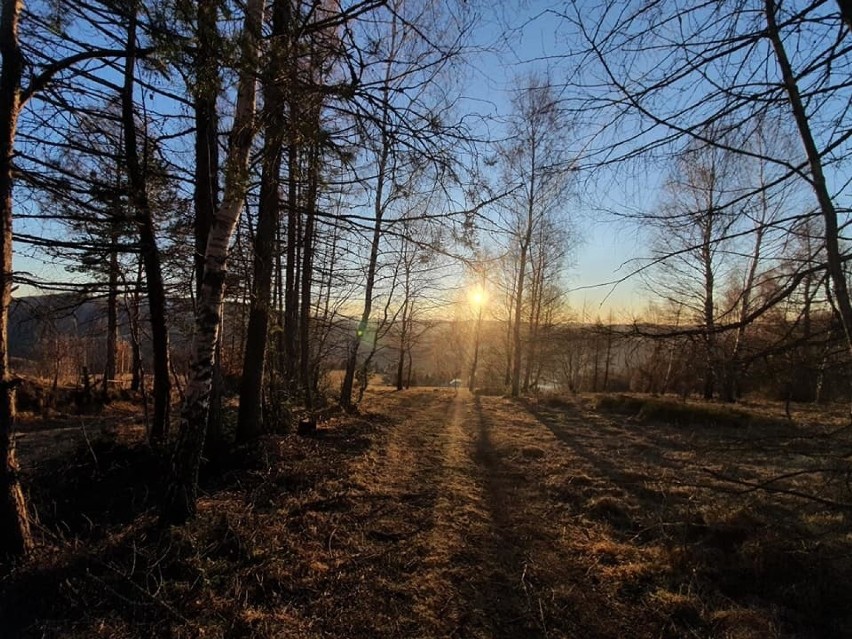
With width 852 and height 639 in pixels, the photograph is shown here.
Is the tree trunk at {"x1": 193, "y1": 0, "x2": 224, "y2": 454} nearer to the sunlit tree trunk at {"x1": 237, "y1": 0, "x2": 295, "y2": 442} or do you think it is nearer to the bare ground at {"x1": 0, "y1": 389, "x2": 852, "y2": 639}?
the sunlit tree trunk at {"x1": 237, "y1": 0, "x2": 295, "y2": 442}

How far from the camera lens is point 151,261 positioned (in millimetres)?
6855

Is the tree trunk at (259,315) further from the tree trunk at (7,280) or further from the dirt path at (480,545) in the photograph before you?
the tree trunk at (7,280)

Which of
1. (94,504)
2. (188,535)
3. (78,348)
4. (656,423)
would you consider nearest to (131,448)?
(94,504)

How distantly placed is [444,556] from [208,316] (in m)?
2.97

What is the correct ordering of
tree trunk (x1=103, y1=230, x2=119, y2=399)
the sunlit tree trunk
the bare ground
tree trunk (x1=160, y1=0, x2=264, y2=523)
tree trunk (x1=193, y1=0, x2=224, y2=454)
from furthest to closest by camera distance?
the sunlit tree trunk → tree trunk (x1=103, y1=230, x2=119, y2=399) → tree trunk (x1=193, y1=0, x2=224, y2=454) → tree trunk (x1=160, y1=0, x2=264, y2=523) → the bare ground

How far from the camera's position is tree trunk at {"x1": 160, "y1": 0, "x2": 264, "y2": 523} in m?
3.68

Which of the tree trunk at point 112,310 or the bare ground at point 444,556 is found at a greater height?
the tree trunk at point 112,310

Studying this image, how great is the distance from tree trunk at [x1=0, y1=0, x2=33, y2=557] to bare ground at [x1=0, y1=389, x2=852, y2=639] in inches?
11.0

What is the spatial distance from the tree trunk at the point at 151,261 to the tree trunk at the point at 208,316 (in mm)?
2800

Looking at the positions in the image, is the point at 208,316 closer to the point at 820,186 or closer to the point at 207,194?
the point at 207,194

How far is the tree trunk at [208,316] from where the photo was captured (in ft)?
12.1

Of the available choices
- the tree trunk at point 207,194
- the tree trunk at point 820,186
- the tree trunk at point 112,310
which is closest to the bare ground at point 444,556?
the tree trunk at point 820,186

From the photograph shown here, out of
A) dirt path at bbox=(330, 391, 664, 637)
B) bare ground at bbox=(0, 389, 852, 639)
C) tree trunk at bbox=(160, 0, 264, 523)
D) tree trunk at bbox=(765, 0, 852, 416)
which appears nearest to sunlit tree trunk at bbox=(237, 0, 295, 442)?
bare ground at bbox=(0, 389, 852, 639)

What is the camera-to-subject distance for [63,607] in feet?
10.2
